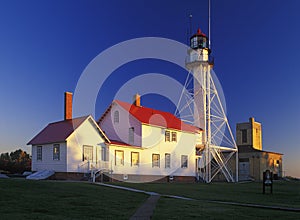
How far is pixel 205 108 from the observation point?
42.2m

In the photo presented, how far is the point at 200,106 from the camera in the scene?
43250 millimetres

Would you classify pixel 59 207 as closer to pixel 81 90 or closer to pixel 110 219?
pixel 110 219

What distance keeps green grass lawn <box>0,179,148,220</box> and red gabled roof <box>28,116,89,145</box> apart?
12.6 metres

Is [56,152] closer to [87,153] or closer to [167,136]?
[87,153]

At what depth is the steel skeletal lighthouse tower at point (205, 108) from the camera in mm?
42156

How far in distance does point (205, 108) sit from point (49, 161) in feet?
62.4

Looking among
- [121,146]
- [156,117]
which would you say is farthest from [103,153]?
[156,117]

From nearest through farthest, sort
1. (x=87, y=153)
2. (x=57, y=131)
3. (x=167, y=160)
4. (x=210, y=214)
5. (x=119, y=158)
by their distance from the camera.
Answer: (x=210, y=214), (x=87, y=153), (x=57, y=131), (x=119, y=158), (x=167, y=160)

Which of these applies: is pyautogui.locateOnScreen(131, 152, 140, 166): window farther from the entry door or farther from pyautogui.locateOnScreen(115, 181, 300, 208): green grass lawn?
the entry door

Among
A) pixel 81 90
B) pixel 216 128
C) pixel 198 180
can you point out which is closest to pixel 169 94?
pixel 216 128

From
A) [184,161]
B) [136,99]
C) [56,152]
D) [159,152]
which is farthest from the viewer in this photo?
[184,161]

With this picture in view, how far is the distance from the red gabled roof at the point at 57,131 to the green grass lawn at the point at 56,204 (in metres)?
12.6

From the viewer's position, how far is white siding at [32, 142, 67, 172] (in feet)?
97.7

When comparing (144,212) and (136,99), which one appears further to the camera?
(136,99)
